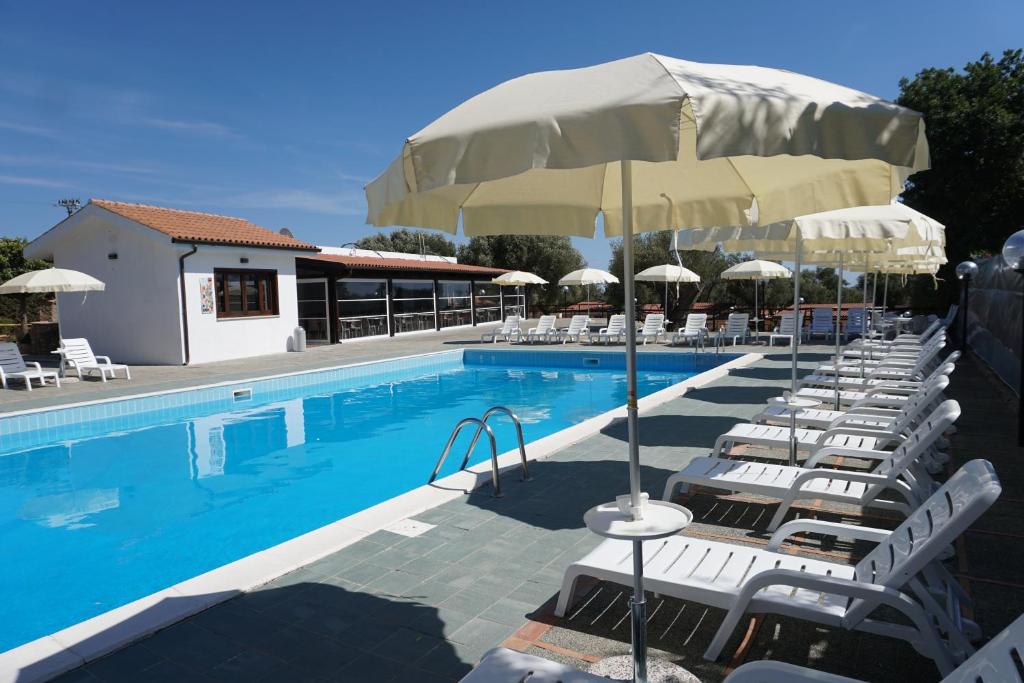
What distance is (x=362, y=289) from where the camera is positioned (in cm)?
2231

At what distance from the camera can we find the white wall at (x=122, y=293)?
51.2 ft

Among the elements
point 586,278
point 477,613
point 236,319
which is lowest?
point 477,613

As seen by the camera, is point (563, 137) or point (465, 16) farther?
point (465, 16)

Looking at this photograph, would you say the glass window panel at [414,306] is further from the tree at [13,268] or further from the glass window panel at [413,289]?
the tree at [13,268]

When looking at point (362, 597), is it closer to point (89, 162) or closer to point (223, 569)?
point (223, 569)

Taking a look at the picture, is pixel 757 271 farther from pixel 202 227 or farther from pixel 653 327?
pixel 202 227

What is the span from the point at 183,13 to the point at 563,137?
21.9 meters

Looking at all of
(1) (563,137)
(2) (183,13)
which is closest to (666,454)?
(1) (563,137)

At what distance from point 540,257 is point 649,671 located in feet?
112

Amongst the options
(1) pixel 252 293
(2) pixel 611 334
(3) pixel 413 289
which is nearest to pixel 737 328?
(2) pixel 611 334

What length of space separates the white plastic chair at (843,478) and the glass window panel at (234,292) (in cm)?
1550

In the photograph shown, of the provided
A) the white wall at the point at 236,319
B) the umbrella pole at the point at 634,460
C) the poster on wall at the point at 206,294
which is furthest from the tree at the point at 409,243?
the umbrella pole at the point at 634,460

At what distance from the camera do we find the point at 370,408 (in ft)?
38.3

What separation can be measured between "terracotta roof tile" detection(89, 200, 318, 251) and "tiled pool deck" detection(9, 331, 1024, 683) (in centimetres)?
1393
